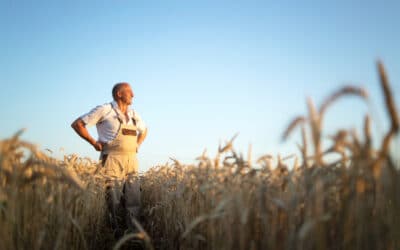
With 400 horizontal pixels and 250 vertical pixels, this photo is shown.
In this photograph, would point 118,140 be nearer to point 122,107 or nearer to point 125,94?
point 122,107

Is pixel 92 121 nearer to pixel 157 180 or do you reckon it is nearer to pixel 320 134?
pixel 157 180

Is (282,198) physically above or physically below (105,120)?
below

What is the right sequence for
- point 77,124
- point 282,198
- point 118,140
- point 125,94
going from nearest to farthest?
1. point 282,198
2. point 77,124
3. point 118,140
4. point 125,94

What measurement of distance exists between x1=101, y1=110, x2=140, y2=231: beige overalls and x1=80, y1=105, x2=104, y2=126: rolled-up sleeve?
0.33 meters

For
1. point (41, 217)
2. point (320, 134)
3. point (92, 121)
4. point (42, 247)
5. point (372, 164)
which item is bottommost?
point (42, 247)

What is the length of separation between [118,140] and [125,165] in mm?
418

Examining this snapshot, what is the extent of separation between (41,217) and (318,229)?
198 centimetres

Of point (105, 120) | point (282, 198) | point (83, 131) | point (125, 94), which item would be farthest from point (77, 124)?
point (282, 198)

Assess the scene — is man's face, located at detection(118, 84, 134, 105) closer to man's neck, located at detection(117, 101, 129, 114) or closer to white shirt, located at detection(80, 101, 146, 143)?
man's neck, located at detection(117, 101, 129, 114)

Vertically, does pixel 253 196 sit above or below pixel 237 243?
above

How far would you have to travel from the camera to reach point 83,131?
5.69 m

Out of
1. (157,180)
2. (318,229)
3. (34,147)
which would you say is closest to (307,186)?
(318,229)

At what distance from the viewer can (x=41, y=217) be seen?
8.87 feet

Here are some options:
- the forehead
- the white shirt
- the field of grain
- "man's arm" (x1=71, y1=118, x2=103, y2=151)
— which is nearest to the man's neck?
the white shirt
